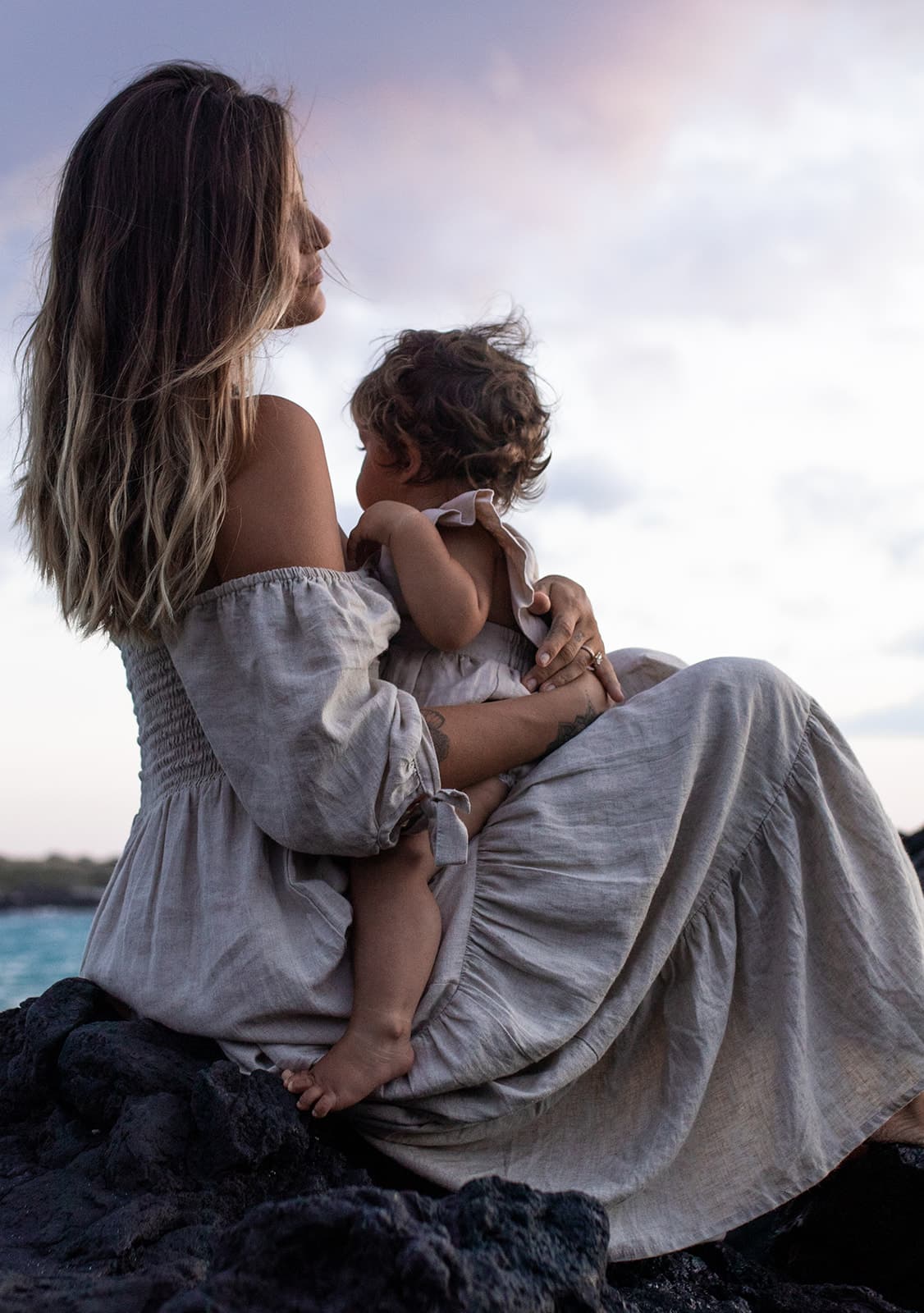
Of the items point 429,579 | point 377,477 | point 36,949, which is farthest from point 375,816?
point 36,949

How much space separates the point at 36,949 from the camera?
4147cm

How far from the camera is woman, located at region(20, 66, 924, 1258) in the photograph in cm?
232

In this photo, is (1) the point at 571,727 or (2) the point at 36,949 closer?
(1) the point at 571,727

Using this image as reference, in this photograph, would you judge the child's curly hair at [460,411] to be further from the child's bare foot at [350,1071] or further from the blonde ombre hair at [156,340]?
the child's bare foot at [350,1071]

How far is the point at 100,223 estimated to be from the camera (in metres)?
2.44

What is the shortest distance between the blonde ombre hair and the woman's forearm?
60 cm

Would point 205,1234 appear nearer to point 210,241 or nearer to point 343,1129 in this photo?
point 343,1129

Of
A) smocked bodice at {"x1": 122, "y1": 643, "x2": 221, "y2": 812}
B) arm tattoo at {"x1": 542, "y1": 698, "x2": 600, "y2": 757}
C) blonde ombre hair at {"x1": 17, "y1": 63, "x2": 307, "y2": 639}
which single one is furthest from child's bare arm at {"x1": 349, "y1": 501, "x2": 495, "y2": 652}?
smocked bodice at {"x1": 122, "y1": 643, "x2": 221, "y2": 812}

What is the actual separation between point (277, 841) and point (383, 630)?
466 millimetres

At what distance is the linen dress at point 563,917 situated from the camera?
230 centimetres

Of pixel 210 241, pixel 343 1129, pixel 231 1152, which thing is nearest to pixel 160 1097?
pixel 231 1152

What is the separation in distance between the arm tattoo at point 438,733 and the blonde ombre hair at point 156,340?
0.54m

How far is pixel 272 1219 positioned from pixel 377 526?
1582 mm

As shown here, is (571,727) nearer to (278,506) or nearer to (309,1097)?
(278,506)
